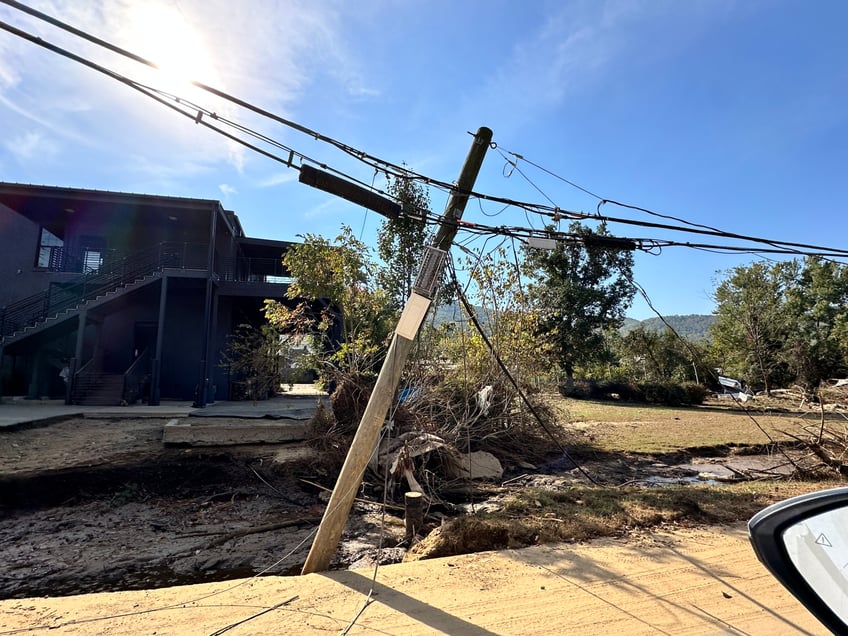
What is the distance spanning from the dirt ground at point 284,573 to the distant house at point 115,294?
9.20 meters

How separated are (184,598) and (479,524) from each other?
2820 millimetres

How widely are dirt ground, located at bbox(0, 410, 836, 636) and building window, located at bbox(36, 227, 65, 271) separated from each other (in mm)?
13756

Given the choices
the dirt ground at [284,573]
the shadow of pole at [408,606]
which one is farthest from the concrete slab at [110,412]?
the shadow of pole at [408,606]

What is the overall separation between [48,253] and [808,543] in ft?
78.9

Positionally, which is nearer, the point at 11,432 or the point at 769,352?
the point at 11,432

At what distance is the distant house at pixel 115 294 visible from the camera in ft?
52.0

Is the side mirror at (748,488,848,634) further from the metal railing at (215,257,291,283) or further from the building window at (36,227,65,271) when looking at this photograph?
the building window at (36,227,65,271)

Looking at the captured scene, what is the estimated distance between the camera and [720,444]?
11914 mm

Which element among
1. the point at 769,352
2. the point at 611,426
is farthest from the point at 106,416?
the point at 769,352

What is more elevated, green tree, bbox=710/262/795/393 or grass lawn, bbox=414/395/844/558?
green tree, bbox=710/262/795/393

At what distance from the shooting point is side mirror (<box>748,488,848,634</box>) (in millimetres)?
1448

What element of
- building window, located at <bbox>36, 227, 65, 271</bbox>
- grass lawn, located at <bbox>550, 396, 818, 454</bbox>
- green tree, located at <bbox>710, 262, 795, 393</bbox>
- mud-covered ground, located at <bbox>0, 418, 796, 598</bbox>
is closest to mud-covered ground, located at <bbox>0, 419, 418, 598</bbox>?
mud-covered ground, located at <bbox>0, 418, 796, 598</bbox>

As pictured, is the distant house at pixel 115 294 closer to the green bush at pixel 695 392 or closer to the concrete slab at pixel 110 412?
the concrete slab at pixel 110 412

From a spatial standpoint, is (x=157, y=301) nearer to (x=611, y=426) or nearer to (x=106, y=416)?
(x=106, y=416)
